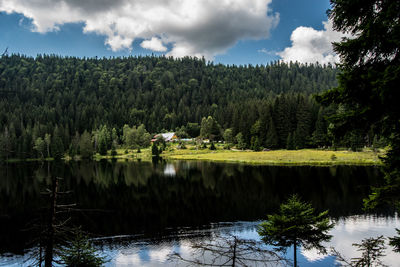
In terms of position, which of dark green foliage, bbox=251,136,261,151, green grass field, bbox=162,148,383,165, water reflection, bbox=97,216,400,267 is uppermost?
dark green foliage, bbox=251,136,261,151

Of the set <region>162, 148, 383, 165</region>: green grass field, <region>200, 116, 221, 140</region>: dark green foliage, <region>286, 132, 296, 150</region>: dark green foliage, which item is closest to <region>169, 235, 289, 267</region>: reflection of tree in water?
<region>162, 148, 383, 165</region>: green grass field

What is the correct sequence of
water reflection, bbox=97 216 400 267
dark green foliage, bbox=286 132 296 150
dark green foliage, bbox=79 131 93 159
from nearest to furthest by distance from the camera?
water reflection, bbox=97 216 400 267
dark green foliage, bbox=286 132 296 150
dark green foliage, bbox=79 131 93 159

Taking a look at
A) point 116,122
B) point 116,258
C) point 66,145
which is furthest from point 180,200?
point 116,122

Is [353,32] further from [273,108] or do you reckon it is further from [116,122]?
[116,122]

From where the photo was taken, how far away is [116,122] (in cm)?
16788

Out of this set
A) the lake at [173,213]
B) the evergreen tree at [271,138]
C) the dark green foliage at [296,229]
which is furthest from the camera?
the evergreen tree at [271,138]

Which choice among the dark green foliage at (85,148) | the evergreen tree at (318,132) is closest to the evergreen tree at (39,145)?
the dark green foliage at (85,148)

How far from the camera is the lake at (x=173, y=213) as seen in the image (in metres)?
18.8

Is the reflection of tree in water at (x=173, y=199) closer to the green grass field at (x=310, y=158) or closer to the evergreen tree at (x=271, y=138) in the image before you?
the green grass field at (x=310, y=158)

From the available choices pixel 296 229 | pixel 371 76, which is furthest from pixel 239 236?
pixel 371 76

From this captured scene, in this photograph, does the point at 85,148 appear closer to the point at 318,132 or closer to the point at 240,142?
the point at 240,142

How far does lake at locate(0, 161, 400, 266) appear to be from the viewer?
18.8 meters

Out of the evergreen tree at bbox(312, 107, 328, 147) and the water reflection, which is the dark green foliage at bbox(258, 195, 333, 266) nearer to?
the water reflection

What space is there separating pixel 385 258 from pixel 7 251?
88.0 feet
